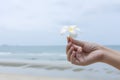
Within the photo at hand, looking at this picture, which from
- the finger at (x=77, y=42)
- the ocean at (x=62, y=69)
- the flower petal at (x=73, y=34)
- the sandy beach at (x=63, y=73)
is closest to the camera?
the flower petal at (x=73, y=34)

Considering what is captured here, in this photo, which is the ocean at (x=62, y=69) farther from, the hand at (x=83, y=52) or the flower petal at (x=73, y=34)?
the flower petal at (x=73, y=34)

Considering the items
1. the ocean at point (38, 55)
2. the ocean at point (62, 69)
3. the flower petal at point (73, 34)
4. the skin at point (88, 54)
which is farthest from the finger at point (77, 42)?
the ocean at point (38, 55)

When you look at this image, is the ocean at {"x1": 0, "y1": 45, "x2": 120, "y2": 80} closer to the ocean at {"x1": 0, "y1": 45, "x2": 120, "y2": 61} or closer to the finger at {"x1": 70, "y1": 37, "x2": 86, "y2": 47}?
the ocean at {"x1": 0, "y1": 45, "x2": 120, "y2": 61}

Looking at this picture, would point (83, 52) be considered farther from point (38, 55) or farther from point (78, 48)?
point (38, 55)

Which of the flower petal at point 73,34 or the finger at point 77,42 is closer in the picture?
the flower petal at point 73,34

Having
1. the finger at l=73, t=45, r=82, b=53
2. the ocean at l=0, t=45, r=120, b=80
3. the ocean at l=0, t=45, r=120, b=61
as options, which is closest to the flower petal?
the finger at l=73, t=45, r=82, b=53

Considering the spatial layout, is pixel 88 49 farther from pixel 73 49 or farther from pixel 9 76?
pixel 9 76

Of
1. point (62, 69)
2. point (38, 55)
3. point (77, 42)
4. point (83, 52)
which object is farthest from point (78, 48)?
point (38, 55)

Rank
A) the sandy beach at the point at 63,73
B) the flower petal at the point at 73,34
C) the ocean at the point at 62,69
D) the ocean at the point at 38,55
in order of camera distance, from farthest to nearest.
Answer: the ocean at the point at 38,55
the ocean at the point at 62,69
the sandy beach at the point at 63,73
the flower petal at the point at 73,34
